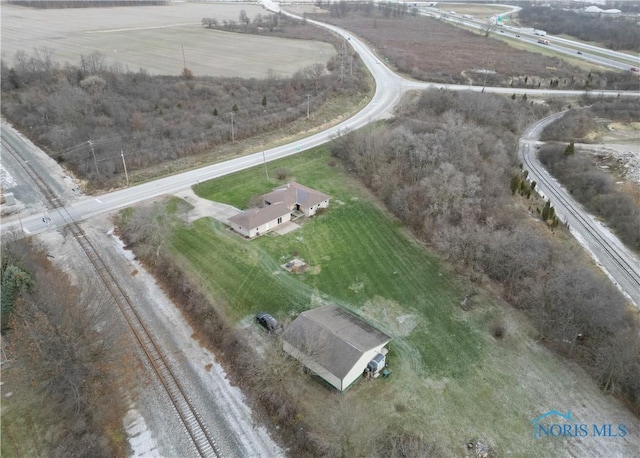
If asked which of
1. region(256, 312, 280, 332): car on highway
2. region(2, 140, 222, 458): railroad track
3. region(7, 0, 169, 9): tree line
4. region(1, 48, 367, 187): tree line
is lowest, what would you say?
region(2, 140, 222, 458): railroad track

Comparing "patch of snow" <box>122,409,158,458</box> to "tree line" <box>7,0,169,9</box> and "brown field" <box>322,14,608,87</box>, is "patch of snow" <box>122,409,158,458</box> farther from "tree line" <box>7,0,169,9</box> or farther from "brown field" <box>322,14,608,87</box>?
"tree line" <box>7,0,169,9</box>

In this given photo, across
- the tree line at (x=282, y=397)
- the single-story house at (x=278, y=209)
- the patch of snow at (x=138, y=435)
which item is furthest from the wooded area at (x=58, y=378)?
the single-story house at (x=278, y=209)

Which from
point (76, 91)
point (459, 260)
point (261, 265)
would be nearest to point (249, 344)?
point (261, 265)

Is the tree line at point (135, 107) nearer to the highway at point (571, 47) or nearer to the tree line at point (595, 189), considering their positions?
the tree line at point (595, 189)

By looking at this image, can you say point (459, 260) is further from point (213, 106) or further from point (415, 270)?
point (213, 106)

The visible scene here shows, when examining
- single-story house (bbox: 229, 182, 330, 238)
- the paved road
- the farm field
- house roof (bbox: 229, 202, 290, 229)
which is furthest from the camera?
the paved road

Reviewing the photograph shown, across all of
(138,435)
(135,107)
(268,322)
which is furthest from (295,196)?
(135,107)

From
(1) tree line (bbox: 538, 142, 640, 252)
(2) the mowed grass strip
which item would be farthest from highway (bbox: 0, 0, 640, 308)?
(2) the mowed grass strip
